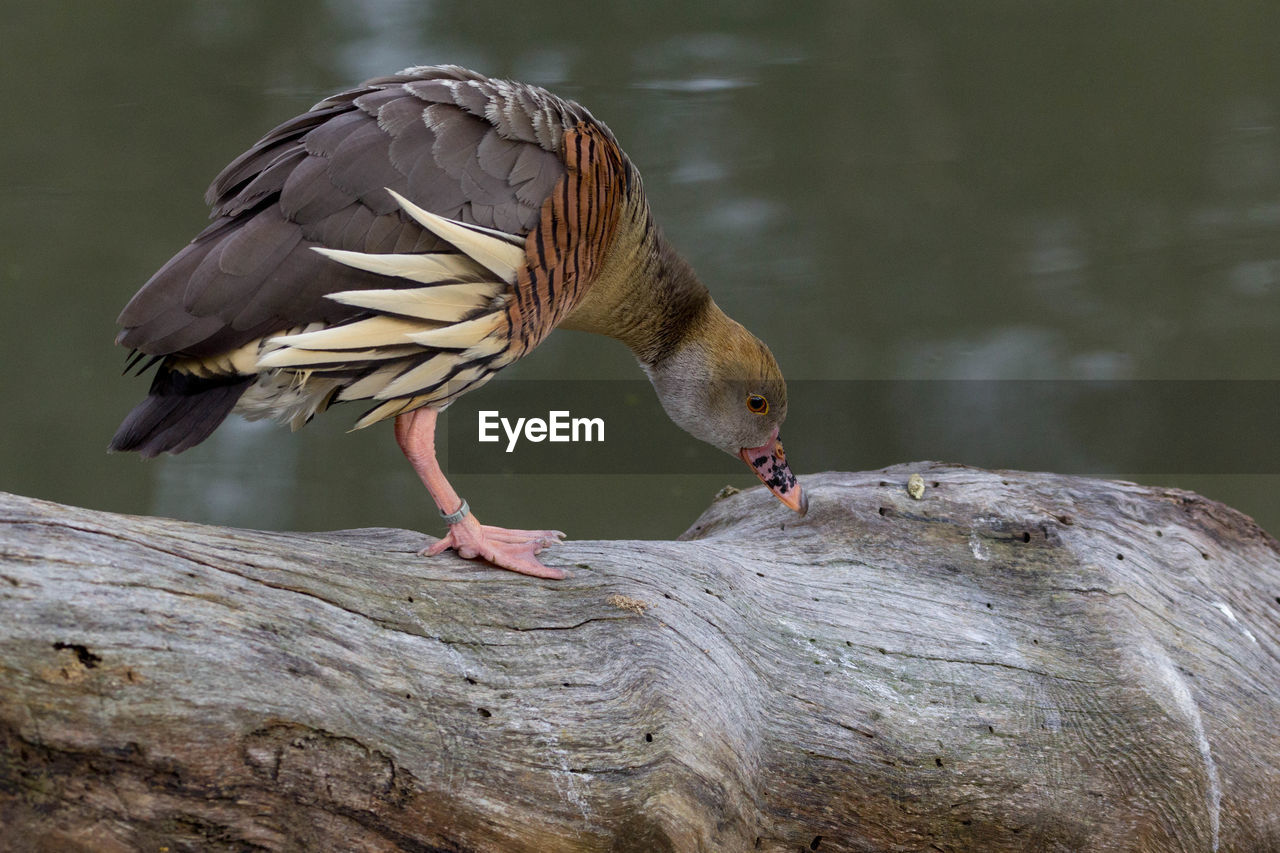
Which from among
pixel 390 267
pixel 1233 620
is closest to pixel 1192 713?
pixel 1233 620

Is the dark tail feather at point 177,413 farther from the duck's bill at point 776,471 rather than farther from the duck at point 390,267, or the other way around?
the duck's bill at point 776,471

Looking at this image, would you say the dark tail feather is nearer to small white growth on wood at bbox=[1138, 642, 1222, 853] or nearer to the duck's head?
the duck's head

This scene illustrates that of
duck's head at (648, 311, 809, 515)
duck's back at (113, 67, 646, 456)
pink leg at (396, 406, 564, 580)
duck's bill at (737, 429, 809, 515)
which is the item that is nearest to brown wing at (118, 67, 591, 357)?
duck's back at (113, 67, 646, 456)

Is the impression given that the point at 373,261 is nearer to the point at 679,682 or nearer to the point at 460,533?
the point at 460,533

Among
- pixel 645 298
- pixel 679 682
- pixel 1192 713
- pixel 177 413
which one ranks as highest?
pixel 645 298

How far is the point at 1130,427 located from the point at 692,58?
8.56 feet

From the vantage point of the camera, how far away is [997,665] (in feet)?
6.90

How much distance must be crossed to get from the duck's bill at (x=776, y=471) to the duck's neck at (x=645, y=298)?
1.13 ft

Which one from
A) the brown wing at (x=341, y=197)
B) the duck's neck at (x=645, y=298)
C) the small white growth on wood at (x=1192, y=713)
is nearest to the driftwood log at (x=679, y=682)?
the small white growth on wood at (x=1192, y=713)

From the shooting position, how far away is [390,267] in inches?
68.4

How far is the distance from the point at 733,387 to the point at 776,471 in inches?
9.7

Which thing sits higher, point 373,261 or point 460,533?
point 373,261

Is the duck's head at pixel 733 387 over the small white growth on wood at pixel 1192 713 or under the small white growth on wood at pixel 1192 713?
over

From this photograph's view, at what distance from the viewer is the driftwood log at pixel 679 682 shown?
55.7 inches
